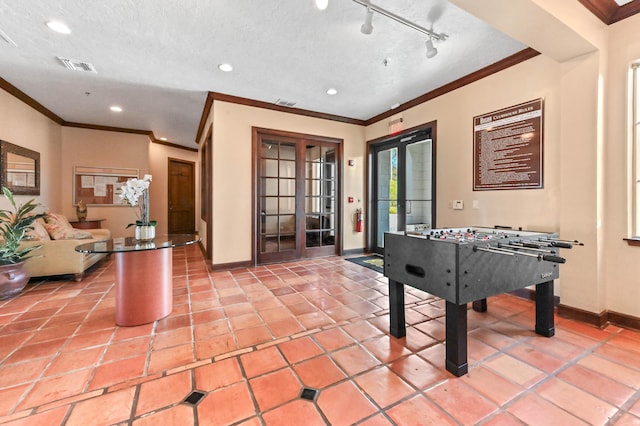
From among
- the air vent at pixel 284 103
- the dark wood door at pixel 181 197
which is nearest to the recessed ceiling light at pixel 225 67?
the air vent at pixel 284 103

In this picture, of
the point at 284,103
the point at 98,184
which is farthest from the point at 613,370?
the point at 98,184

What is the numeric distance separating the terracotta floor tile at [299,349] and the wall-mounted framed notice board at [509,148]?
282 cm

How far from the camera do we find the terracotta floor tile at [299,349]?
1.90m

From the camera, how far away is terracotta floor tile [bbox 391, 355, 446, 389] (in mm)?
1645

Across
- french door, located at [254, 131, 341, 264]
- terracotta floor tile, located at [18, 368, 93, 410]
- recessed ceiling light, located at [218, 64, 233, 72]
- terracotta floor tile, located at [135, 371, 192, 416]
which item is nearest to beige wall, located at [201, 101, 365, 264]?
french door, located at [254, 131, 341, 264]

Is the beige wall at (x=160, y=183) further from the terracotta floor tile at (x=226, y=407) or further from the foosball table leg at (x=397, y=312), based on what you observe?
the foosball table leg at (x=397, y=312)

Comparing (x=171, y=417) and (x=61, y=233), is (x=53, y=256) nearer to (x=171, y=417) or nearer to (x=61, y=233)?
(x=61, y=233)

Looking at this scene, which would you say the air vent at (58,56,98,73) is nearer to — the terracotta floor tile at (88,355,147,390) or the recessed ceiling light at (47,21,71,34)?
the recessed ceiling light at (47,21,71,34)

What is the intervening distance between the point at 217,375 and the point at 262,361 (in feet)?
0.98

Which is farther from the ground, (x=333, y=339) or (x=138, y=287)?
(x=138, y=287)

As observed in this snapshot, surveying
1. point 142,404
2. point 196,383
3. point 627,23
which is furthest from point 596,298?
point 142,404

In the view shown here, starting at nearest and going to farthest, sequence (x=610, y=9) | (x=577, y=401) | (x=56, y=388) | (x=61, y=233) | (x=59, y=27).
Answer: (x=577, y=401)
(x=56, y=388)
(x=610, y=9)
(x=59, y=27)
(x=61, y=233)

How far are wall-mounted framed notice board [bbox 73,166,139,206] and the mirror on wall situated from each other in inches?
44.0

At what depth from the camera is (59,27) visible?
99.5 inches
